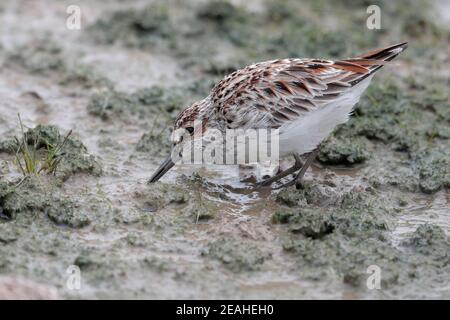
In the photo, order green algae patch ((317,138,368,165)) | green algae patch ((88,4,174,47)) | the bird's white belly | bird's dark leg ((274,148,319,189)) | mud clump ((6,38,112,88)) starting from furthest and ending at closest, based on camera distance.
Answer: green algae patch ((88,4,174,47)) → mud clump ((6,38,112,88)) → green algae patch ((317,138,368,165)) → bird's dark leg ((274,148,319,189)) → the bird's white belly

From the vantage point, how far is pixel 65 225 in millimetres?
7965

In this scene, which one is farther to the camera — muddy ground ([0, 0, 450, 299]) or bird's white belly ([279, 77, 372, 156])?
bird's white belly ([279, 77, 372, 156])

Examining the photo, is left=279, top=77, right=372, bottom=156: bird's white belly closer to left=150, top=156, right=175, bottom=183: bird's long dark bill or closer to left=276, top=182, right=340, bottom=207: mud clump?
left=276, top=182, right=340, bottom=207: mud clump

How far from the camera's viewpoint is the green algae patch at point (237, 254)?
7.29 metres

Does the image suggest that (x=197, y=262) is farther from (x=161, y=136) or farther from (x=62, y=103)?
(x=62, y=103)

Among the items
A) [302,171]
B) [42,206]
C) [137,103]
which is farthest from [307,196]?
[137,103]

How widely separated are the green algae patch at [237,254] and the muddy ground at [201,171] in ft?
0.05

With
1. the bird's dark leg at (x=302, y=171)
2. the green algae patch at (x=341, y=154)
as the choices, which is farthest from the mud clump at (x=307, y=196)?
the green algae patch at (x=341, y=154)

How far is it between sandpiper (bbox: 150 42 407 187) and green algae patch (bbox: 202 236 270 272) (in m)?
1.46

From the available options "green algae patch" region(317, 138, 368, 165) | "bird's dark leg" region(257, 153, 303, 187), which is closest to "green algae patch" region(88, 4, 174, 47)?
"green algae patch" region(317, 138, 368, 165)

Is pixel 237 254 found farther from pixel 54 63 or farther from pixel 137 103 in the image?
pixel 54 63

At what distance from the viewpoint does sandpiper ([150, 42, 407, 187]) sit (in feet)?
28.2

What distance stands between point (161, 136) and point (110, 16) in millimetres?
4426
